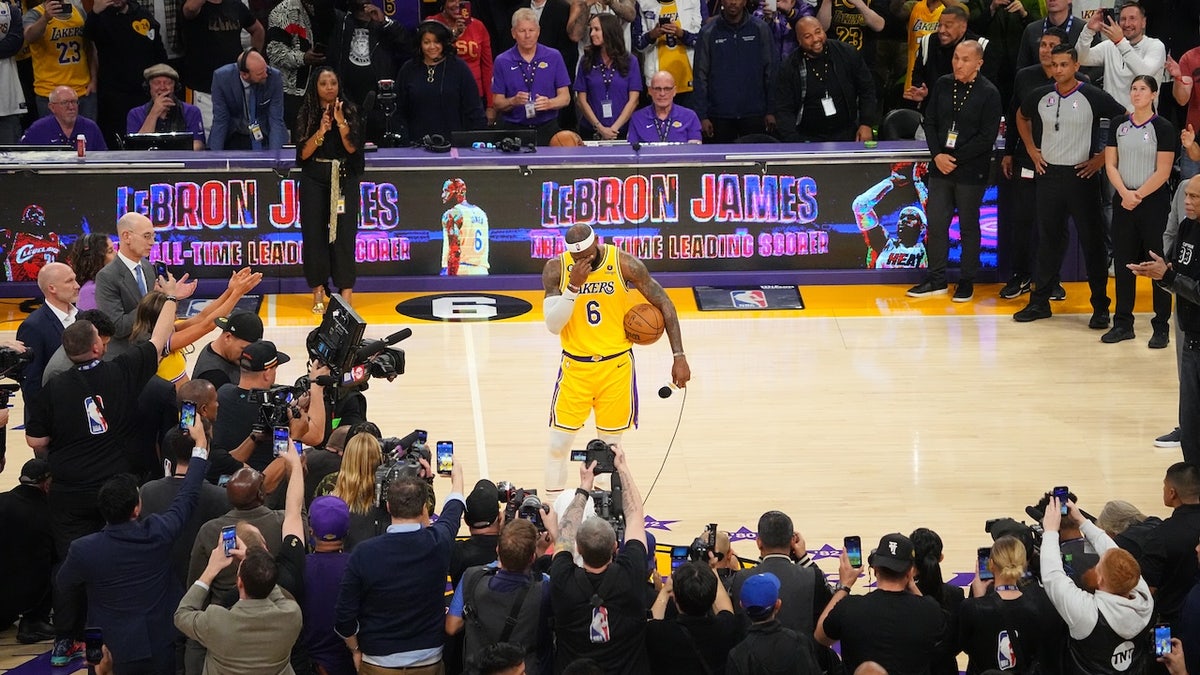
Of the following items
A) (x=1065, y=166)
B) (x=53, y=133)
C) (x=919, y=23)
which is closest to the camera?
(x=1065, y=166)

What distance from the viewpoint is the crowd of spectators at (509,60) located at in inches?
636

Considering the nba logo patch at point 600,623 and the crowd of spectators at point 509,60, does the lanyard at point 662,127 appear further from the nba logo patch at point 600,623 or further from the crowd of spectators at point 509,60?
the nba logo patch at point 600,623

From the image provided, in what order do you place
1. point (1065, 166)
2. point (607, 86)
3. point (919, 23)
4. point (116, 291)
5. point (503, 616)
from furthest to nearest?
1. point (919, 23)
2. point (607, 86)
3. point (1065, 166)
4. point (116, 291)
5. point (503, 616)

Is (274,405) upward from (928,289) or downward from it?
upward

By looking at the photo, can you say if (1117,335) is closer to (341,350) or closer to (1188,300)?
(1188,300)

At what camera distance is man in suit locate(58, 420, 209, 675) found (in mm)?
7559

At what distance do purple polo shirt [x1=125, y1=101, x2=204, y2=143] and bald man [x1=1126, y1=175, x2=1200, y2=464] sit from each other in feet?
31.9

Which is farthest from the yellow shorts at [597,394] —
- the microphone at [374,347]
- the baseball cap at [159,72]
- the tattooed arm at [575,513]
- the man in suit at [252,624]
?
the baseball cap at [159,72]

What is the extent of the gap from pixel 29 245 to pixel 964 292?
9196 mm

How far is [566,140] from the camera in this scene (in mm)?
16156

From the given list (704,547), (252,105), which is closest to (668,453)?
(704,547)

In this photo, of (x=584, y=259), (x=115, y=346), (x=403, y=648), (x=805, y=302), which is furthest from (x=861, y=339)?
(x=403, y=648)

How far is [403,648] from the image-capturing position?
7.24 meters

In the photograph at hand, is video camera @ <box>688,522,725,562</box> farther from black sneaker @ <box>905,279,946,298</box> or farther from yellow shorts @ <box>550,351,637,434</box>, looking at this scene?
black sneaker @ <box>905,279,946,298</box>
